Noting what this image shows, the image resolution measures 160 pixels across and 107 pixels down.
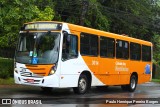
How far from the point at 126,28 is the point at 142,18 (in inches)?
86.1

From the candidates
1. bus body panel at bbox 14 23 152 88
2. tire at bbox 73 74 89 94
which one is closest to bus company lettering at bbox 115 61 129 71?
bus body panel at bbox 14 23 152 88

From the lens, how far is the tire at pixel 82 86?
19.1m

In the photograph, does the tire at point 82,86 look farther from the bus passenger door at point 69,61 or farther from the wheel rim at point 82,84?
the bus passenger door at point 69,61

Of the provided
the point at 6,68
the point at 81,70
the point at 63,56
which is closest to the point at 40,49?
the point at 63,56

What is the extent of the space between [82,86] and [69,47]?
7.32 ft

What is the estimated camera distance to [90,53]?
65.3ft

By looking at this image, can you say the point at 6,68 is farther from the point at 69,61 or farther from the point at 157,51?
the point at 157,51

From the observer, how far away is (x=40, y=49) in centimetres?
1784

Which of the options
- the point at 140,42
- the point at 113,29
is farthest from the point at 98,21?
the point at 140,42

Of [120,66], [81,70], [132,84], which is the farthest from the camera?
[132,84]

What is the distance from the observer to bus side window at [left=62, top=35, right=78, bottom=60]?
58.7 ft

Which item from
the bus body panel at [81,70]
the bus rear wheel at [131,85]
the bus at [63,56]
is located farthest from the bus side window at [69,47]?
the bus rear wheel at [131,85]

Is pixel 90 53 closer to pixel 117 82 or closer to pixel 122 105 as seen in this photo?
pixel 117 82

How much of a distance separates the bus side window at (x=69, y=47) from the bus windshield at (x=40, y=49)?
13.9 inches
